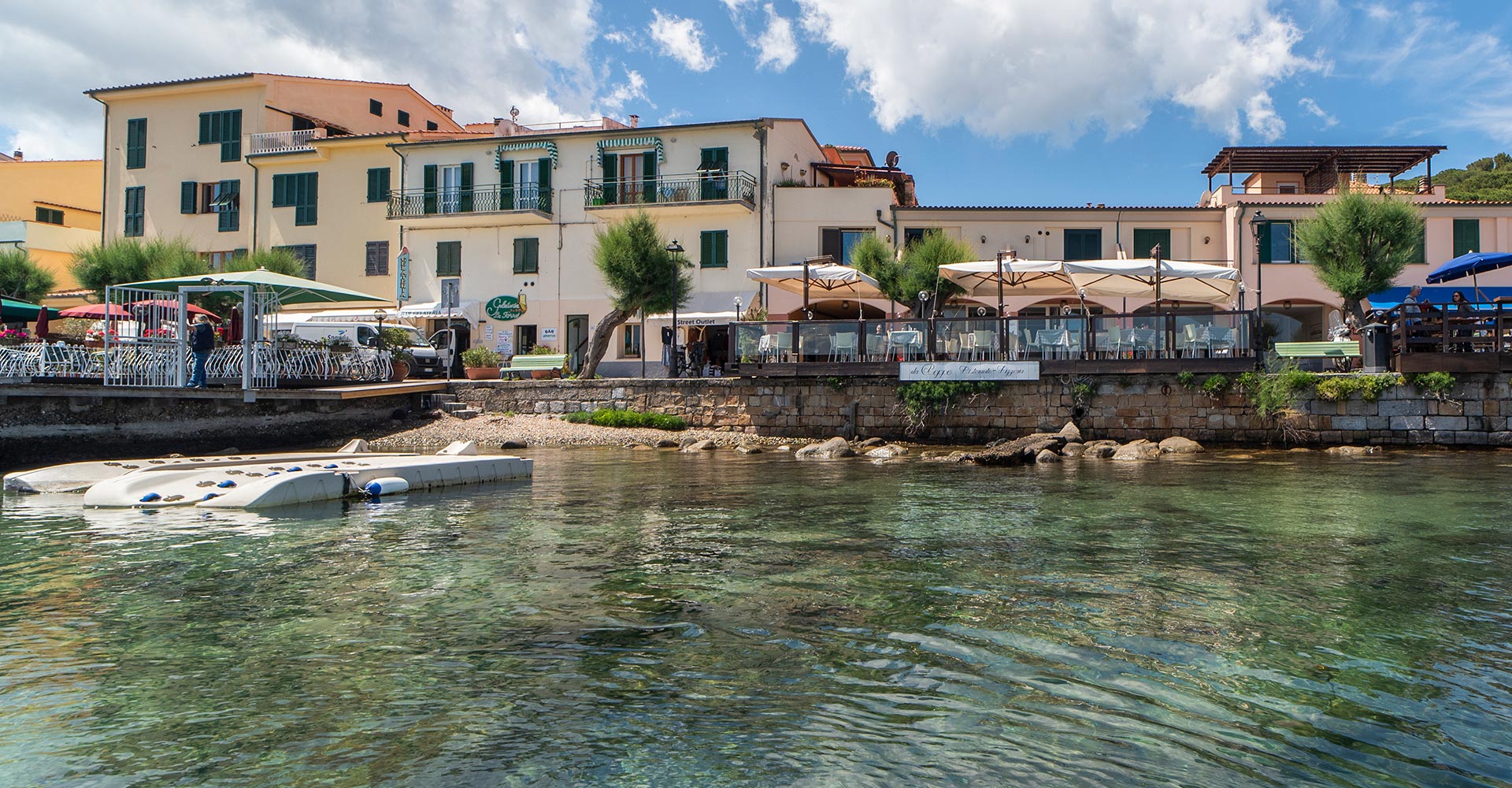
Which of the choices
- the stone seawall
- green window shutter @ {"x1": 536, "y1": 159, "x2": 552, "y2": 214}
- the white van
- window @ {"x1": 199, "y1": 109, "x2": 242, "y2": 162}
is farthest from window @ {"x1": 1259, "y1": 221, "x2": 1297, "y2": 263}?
window @ {"x1": 199, "y1": 109, "x2": 242, "y2": 162}

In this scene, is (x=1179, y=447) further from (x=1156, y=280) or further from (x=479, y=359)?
(x=479, y=359)

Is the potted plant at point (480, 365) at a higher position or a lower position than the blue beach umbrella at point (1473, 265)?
lower

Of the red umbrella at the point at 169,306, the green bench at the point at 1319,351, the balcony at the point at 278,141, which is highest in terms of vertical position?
the balcony at the point at 278,141

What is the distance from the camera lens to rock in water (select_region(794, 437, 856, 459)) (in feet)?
60.5

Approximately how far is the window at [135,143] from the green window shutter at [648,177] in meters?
20.0

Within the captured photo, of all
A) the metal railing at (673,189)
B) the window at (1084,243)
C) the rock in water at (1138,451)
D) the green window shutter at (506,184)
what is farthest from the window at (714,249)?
the rock in water at (1138,451)

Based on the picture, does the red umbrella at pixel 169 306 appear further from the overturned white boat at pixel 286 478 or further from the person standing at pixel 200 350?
the overturned white boat at pixel 286 478

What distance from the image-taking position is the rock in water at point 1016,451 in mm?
16672

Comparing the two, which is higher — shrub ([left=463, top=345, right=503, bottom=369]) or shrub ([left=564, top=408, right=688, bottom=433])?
shrub ([left=463, top=345, right=503, bottom=369])

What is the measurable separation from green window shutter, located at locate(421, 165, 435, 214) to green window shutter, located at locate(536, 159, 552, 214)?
3.78m

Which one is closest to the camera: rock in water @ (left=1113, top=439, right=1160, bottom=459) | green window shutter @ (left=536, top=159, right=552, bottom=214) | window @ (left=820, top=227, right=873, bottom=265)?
rock in water @ (left=1113, top=439, right=1160, bottom=459)

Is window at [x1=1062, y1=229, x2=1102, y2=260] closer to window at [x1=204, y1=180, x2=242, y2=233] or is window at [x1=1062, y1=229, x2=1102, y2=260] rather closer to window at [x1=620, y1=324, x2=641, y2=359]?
window at [x1=620, y1=324, x2=641, y2=359]

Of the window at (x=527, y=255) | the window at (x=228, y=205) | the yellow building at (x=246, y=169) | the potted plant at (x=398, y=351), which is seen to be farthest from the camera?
the window at (x=228, y=205)

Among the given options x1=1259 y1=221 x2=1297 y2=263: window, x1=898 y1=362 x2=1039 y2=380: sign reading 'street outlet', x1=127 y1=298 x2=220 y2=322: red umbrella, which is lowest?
x1=898 y1=362 x2=1039 y2=380: sign reading 'street outlet'
